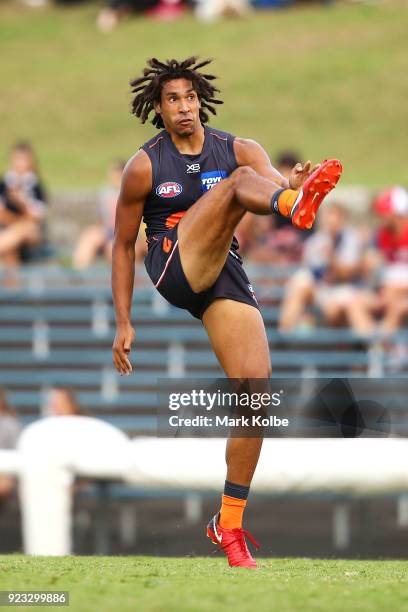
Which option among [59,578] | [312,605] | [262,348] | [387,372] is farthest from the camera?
[387,372]

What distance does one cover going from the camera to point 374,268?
1212cm

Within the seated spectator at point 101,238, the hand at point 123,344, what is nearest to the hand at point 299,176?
the hand at point 123,344

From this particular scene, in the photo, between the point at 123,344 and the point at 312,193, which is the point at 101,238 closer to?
the point at 123,344

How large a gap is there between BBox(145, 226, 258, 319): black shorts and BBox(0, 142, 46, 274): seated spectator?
7.03 metres

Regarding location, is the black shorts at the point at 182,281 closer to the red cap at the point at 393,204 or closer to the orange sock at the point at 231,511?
the orange sock at the point at 231,511

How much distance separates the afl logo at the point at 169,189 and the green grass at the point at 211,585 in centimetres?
175

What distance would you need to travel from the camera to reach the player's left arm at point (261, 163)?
5859 mm

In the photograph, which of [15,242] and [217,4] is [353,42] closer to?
[217,4]

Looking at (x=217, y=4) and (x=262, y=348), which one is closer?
(x=262, y=348)

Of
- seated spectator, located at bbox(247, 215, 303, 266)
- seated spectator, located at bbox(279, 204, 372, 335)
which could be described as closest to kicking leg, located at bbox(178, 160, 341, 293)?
seated spectator, located at bbox(279, 204, 372, 335)

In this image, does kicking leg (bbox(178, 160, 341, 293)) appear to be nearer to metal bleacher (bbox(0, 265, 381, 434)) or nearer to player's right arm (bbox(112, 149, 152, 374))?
player's right arm (bbox(112, 149, 152, 374))

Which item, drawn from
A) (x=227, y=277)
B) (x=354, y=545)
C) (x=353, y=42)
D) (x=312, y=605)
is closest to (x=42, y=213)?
(x=354, y=545)

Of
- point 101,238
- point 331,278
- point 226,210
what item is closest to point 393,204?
point 331,278

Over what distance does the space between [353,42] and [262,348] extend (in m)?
18.0
